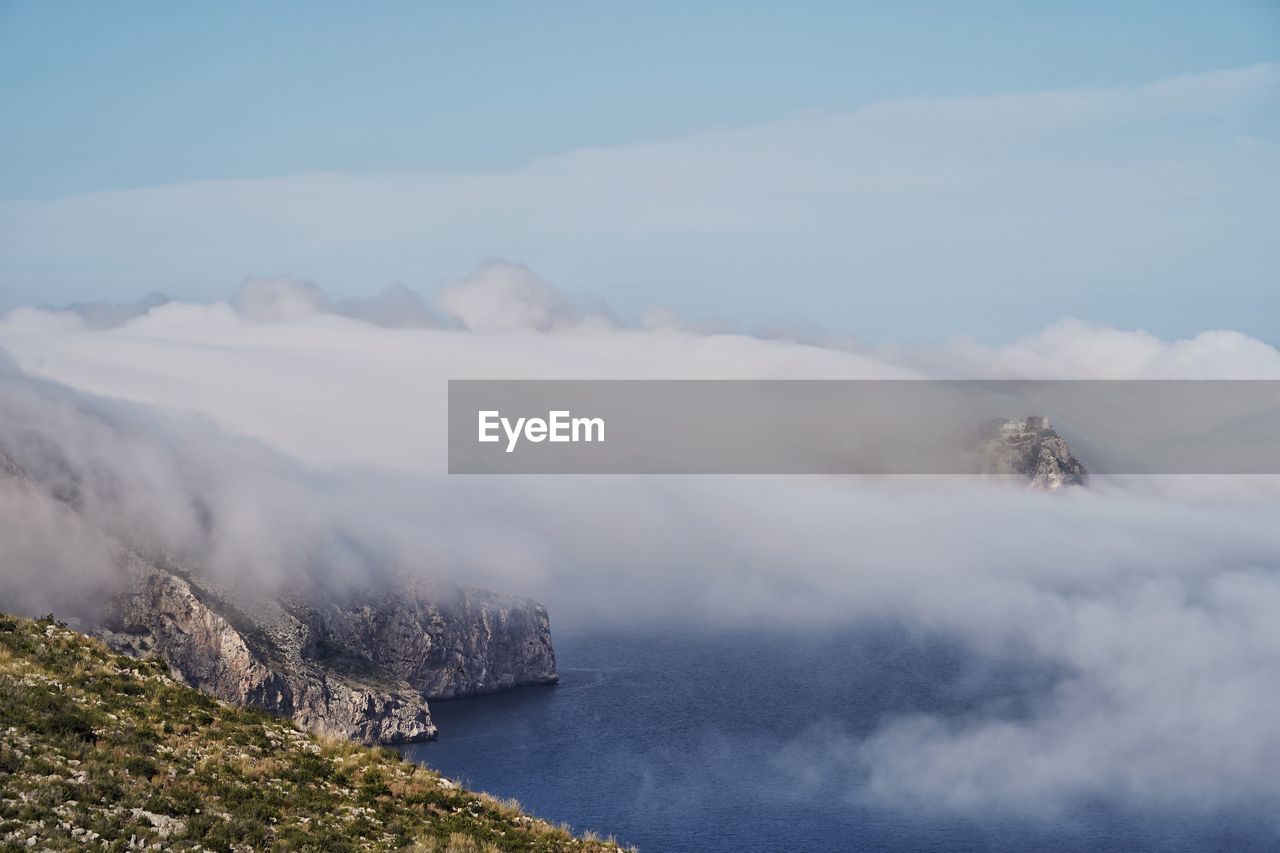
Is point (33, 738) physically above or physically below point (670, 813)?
above

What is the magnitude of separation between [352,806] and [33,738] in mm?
11693

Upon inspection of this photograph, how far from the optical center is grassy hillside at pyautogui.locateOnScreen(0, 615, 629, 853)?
126 feet

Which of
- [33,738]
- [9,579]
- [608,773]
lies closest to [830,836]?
[608,773]

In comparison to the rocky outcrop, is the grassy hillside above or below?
above

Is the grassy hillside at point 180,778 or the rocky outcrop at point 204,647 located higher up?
the grassy hillside at point 180,778

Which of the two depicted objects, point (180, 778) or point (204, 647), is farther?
point (204, 647)

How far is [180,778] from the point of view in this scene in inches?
1674

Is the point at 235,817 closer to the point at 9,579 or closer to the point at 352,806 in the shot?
the point at 352,806

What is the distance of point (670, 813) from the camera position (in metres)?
166

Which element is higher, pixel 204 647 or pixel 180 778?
pixel 180 778

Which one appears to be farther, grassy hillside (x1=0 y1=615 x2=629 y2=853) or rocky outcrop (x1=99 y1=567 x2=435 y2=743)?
rocky outcrop (x1=99 y1=567 x2=435 y2=743)

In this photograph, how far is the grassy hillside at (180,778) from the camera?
126 feet

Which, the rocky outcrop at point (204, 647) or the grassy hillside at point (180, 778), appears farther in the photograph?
the rocky outcrop at point (204, 647)

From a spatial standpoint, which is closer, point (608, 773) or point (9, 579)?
point (9, 579)
